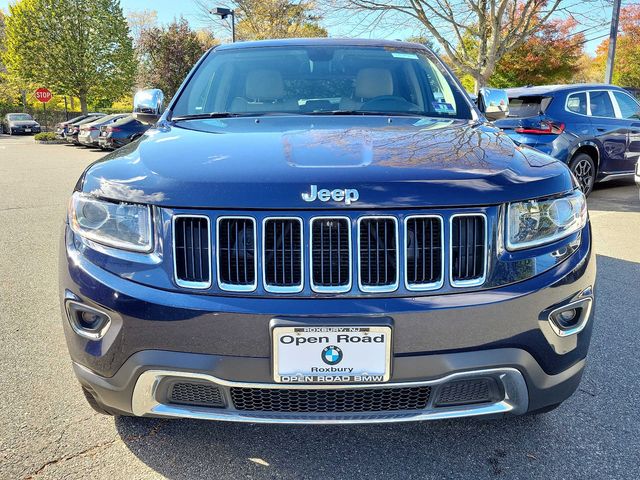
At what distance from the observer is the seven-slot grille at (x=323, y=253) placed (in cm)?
170

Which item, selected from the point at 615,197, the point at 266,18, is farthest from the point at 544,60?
the point at 615,197

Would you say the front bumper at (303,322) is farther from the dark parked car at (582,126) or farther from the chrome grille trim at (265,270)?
the dark parked car at (582,126)

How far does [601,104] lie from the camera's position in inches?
314

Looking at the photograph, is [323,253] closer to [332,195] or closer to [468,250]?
[332,195]

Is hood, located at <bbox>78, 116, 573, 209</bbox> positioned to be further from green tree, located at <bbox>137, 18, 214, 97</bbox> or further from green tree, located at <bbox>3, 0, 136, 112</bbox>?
green tree, located at <bbox>3, 0, 136, 112</bbox>

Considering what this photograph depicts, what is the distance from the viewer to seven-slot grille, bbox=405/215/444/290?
1.71 metres

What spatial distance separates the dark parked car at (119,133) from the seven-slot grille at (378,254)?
58.9 feet

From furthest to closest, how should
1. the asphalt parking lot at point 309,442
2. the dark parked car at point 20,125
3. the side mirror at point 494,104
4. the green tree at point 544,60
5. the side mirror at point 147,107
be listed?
the dark parked car at point 20,125 → the green tree at point 544,60 → the side mirror at point 147,107 → the side mirror at point 494,104 → the asphalt parking lot at point 309,442

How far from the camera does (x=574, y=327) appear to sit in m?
1.85

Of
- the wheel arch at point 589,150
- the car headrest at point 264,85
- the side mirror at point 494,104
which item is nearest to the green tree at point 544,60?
the wheel arch at point 589,150

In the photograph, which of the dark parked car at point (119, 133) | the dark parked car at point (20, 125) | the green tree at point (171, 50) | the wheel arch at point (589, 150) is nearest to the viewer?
the wheel arch at point (589, 150)

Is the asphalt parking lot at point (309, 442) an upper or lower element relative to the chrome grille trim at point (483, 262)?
lower

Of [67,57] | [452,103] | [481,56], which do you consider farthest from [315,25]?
[452,103]

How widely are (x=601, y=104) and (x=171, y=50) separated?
30842 millimetres
